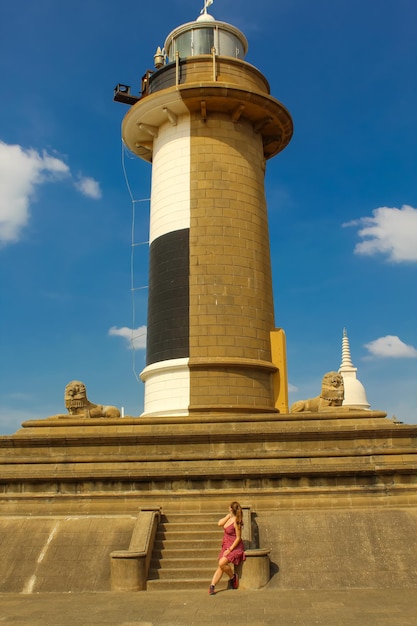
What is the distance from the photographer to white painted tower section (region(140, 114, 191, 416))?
1756 cm

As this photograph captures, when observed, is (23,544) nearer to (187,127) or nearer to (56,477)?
(56,477)

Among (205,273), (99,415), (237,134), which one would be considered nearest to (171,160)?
(237,134)

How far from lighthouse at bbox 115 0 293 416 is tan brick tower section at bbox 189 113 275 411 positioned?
0.03 metres

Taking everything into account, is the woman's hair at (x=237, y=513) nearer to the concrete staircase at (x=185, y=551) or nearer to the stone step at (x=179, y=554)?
the concrete staircase at (x=185, y=551)

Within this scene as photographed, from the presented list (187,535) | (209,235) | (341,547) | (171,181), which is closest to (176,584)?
(187,535)

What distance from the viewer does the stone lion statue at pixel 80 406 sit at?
16062 mm

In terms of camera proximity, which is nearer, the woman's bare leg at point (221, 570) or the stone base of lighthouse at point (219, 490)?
the woman's bare leg at point (221, 570)

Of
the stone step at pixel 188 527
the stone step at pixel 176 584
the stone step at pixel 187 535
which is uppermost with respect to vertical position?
the stone step at pixel 188 527

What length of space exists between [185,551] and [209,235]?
10098 mm

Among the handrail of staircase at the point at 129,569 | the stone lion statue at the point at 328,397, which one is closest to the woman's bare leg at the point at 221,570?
the handrail of staircase at the point at 129,569

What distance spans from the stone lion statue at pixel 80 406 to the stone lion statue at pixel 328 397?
5.36 meters

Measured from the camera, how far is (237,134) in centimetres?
1984

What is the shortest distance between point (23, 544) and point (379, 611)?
732cm

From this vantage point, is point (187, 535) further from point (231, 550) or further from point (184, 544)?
point (231, 550)
